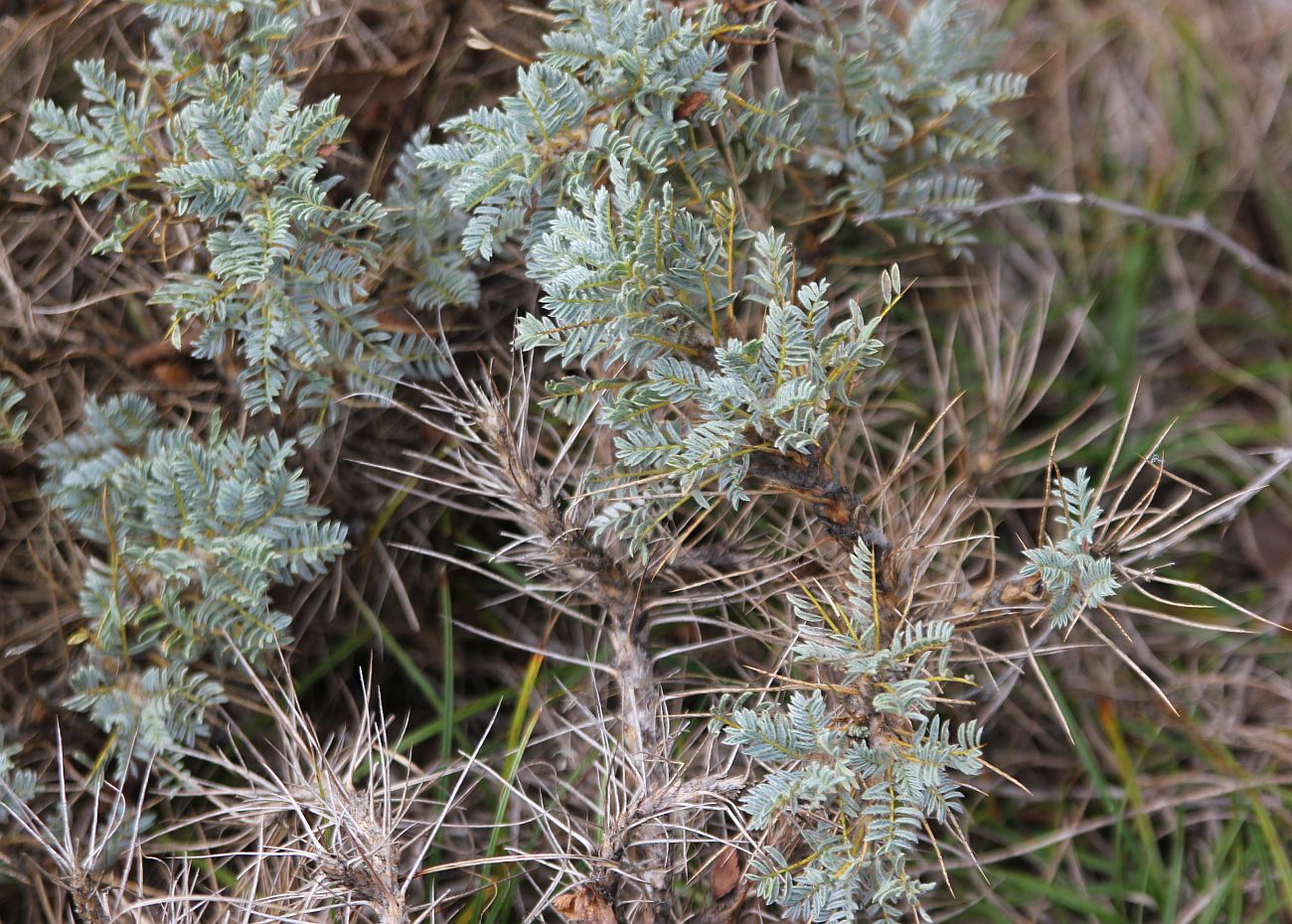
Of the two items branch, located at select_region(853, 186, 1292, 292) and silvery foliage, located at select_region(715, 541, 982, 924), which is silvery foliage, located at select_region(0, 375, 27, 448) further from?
branch, located at select_region(853, 186, 1292, 292)

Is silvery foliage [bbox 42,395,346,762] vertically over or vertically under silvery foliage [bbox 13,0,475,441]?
under

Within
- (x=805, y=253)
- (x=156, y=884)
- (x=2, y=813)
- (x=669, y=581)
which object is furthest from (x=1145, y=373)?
(x=2, y=813)

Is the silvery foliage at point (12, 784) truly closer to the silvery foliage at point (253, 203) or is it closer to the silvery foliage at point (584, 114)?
the silvery foliage at point (253, 203)

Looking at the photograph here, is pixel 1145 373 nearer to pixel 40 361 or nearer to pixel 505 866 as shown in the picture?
pixel 505 866

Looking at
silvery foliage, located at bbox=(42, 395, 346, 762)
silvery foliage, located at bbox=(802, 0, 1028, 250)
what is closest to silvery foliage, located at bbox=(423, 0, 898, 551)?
silvery foliage, located at bbox=(802, 0, 1028, 250)

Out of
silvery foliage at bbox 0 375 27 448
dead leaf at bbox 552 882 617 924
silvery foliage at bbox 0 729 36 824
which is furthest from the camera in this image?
silvery foliage at bbox 0 375 27 448

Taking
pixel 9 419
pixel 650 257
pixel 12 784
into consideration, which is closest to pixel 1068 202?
pixel 650 257

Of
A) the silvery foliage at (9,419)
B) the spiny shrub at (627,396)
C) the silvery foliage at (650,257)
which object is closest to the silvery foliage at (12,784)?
the spiny shrub at (627,396)
